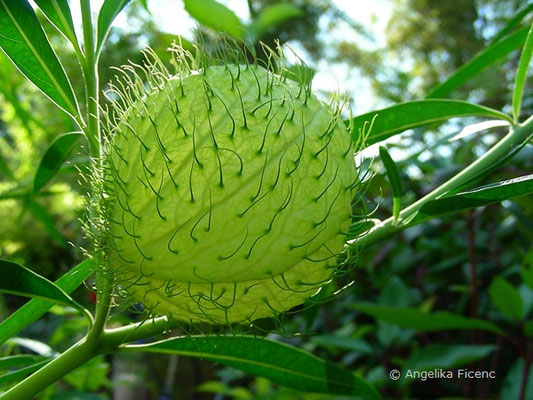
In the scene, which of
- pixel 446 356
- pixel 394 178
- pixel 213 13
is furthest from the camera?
pixel 446 356

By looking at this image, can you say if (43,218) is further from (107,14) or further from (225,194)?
(225,194)

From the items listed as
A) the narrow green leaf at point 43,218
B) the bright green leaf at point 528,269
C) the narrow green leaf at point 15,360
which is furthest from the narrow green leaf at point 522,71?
the narrow green leaf at point 43,218

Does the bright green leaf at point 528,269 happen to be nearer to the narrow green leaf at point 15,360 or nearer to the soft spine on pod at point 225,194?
the soft spine on pod at point 225,194

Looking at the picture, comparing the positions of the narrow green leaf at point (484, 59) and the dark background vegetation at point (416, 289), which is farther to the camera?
the dark background vegetation at point (416, 289)

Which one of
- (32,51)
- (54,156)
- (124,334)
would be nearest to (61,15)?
(32,51)

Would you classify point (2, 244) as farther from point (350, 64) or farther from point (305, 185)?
point (350, 64)
